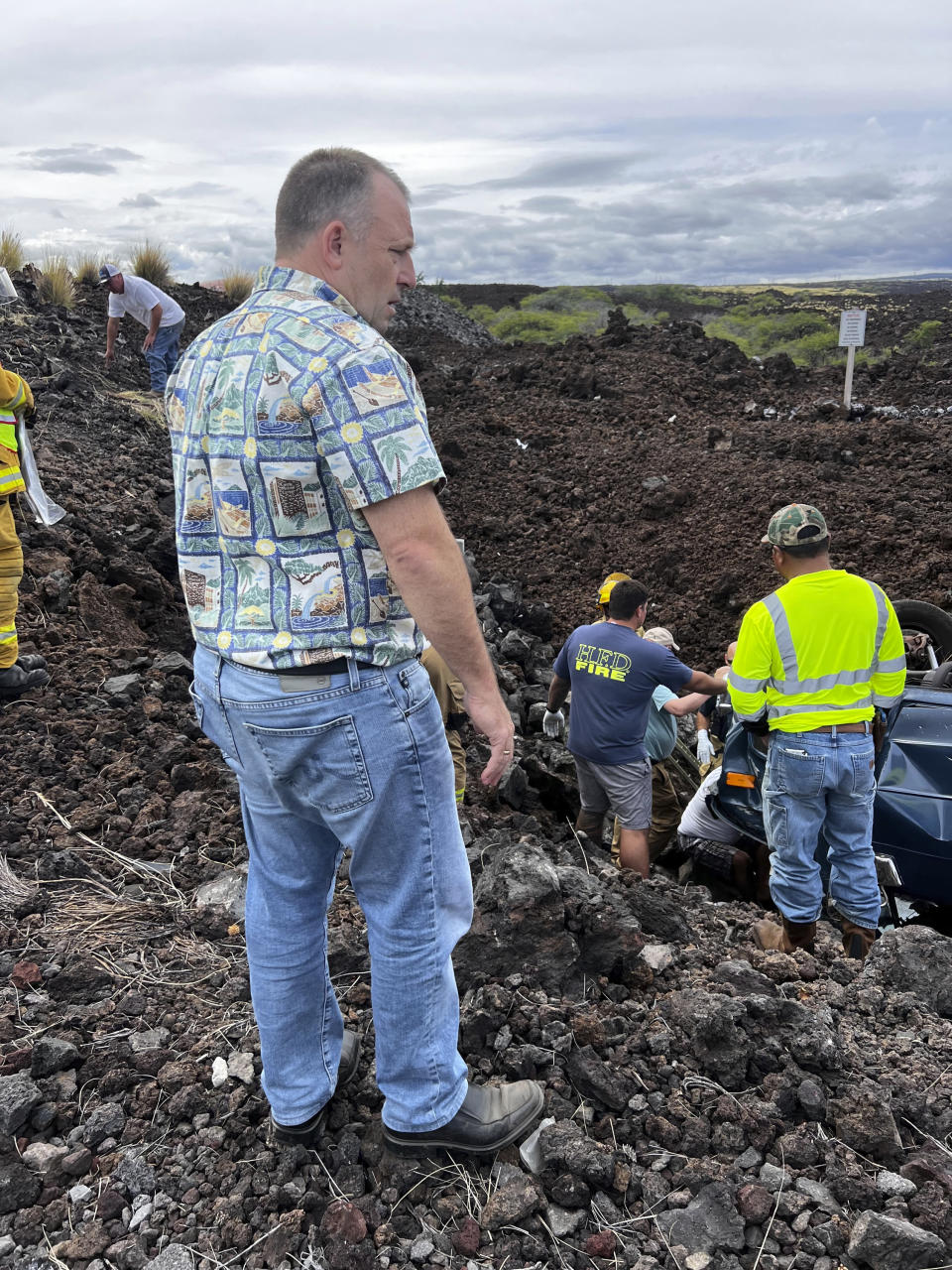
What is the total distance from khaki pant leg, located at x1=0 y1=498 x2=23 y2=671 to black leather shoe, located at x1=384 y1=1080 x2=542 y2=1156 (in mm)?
3698

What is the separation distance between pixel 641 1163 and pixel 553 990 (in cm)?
62

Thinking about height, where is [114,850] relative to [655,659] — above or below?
below

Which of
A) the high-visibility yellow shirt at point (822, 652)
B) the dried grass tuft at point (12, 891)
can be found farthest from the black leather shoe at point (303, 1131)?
the high-visibility yellow shirt at point (822, 652)

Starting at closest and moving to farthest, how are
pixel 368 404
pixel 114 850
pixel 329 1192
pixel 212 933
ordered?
pixel 368 404 → pixel 329 1192 → pixel 212 933 → pixel 114 850

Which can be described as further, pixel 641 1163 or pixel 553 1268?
pixel 641 1163

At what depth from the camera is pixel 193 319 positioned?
19.1m

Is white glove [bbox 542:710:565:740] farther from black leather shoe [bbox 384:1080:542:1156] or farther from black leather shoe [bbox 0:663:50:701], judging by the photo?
black leather shoe [bbox 384:1080:542:1156]

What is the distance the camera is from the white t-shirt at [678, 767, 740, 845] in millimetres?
4953

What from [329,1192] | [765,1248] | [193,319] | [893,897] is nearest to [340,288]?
[329,1192]

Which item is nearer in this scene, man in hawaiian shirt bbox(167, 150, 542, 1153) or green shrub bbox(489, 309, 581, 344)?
man in hawaiian shirt bbox(167, 150, 542, 1153)

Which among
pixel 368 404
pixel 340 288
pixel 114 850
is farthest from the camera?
pixel 114 850

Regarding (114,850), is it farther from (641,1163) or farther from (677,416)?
(677,416)

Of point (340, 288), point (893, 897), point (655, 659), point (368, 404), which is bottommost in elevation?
point (893, 897)

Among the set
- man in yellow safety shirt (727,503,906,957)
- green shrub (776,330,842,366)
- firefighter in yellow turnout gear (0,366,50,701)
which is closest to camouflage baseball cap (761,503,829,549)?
man in yellow safety shirt (727,503,906,957)
